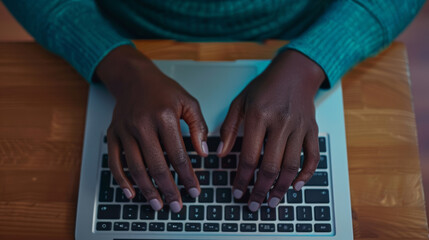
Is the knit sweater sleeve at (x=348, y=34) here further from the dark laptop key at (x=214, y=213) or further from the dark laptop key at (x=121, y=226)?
the dark laptop key at (x=121, y=226)

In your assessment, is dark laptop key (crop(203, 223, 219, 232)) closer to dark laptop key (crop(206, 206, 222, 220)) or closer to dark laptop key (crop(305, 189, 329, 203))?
dark laptop key (crop(206, 206, 222, 220))

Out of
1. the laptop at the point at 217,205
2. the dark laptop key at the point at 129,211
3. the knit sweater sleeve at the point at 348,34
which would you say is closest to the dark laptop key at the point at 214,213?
the laptop at the point at 217,205

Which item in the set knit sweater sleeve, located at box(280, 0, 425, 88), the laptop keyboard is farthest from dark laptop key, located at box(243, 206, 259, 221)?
knit sweater sleeve, located at box(280, 0, 425, 88)

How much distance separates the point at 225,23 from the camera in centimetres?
65

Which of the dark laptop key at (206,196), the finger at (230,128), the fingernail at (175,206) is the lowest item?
the fingernail at (175,206)

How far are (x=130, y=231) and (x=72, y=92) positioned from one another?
0.82ft

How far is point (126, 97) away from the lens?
0.52m

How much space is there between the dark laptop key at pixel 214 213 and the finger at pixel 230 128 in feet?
0.25

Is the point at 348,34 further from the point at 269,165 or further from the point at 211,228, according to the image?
the point at 211,228

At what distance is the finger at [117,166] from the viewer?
19.3 inches

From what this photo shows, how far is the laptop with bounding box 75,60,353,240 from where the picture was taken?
0.49 m

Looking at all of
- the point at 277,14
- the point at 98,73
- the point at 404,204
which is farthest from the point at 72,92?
the point at 404,204

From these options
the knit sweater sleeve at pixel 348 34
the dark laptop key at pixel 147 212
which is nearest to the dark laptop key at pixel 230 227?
the dark laptop key at pixel 147 212

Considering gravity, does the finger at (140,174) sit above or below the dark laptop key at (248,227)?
above
